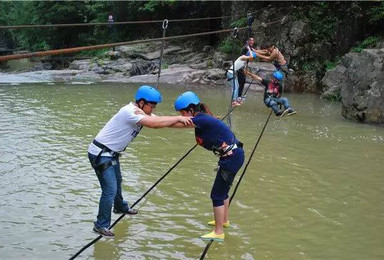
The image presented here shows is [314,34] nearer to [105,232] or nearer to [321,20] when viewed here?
[321,20]

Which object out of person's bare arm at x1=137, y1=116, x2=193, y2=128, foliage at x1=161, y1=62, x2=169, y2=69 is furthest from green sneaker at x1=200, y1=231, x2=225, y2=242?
foliage at x1=161, y1=62, x2=169, y2=69

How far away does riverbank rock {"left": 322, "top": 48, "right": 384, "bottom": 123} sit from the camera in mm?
11328

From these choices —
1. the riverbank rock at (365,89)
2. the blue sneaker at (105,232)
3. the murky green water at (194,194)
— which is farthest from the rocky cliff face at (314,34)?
the blue sneaker at (105,232)

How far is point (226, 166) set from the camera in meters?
4.80

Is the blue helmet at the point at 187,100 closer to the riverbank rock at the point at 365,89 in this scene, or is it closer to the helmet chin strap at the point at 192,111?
the helmet chin strap at the point at 192,111

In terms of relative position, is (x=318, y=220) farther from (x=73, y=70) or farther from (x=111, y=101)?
(x=73, y=70)

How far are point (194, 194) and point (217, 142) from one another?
1923 mm

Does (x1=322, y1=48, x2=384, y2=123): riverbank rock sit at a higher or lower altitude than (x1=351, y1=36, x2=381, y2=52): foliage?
lower

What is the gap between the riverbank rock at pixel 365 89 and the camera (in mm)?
11328

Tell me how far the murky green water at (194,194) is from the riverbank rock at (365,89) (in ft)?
1.49

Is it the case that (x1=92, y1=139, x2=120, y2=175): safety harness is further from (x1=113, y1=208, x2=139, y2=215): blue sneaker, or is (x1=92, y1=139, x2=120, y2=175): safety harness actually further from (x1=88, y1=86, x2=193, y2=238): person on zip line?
(x1=113, y1=208, x2=139, y2=215): blue sneaker

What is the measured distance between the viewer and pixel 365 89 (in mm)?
11656

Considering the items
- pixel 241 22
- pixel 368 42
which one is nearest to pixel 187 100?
pixel 368 42

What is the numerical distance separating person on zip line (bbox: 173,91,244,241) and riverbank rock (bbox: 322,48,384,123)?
24.9ft
